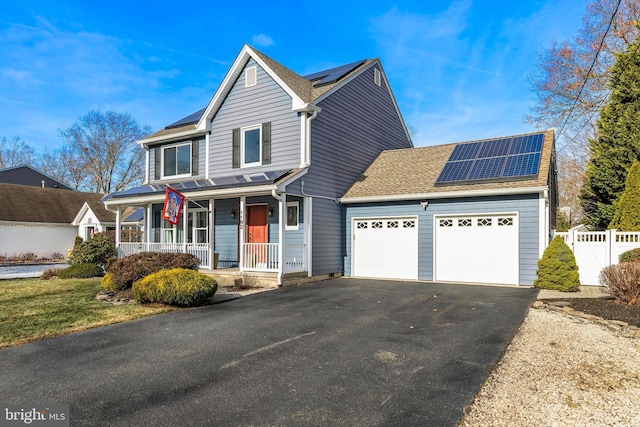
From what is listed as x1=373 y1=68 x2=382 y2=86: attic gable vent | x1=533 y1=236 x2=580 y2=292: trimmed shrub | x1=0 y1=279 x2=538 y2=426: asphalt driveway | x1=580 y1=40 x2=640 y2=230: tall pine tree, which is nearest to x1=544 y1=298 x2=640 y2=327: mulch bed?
x1=0 y1=279 x2=538 y2=426: asphalt driveway

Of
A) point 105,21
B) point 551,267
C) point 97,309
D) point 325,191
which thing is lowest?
point 97,309

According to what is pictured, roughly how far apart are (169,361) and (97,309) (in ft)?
14.5

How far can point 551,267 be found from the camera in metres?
10.3

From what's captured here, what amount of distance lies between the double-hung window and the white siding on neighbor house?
15.2 metres

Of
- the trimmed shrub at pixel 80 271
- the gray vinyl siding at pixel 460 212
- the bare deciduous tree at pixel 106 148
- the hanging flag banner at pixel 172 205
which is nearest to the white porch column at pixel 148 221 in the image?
the trimmed shrub at pixel 80 271

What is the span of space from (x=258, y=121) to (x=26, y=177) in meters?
28.8

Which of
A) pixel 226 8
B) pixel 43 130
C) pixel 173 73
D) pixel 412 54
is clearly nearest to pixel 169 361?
pixel 226 8

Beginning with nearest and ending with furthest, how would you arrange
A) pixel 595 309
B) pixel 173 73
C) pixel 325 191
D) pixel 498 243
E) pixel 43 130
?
pixel 595 309
pixel 498 243
pixel 325 191
pixel 173 73
pixel 43 130

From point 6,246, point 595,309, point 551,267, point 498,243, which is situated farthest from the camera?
point 6,246

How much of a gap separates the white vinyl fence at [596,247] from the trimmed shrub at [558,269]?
0.76 m

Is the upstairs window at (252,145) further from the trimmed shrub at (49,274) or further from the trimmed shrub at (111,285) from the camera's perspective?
the trimmed shrub at (49,274)

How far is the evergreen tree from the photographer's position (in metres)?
11.1

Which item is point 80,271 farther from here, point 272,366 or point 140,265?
point 272,366

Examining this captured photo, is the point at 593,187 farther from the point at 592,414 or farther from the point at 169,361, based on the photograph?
the point at 169,361
